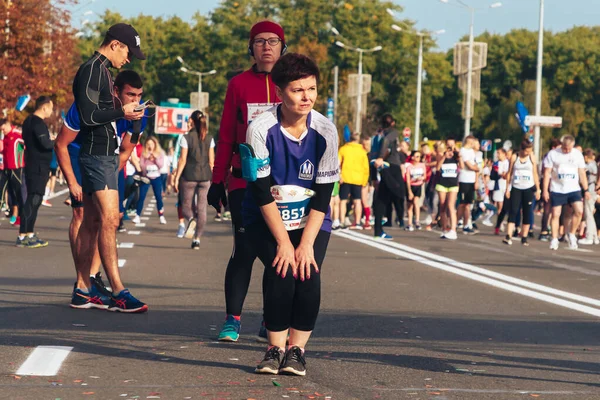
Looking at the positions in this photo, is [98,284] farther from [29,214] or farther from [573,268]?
[573,268]

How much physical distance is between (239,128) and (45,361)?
1.95 meters

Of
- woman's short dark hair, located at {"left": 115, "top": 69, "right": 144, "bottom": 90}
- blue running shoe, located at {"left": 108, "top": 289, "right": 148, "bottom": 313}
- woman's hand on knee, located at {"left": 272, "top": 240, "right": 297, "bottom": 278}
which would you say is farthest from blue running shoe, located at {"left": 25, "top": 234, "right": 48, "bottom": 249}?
woman's hand on knee, located at {"left": 272, "top": 240, "right": 297, "bottom": 278}

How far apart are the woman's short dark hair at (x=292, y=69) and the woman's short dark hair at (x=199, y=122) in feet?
33.3

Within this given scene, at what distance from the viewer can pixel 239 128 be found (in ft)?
25.6

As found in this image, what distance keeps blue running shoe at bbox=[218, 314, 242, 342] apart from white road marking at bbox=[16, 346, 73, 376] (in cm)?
90

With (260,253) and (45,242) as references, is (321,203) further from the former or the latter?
(45,242)

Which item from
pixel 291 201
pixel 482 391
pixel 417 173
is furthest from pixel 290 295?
pixel 417 173

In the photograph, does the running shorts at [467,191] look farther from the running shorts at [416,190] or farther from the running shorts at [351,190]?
the running shorts at [416,190]

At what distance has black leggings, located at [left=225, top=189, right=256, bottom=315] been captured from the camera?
25.0 feet

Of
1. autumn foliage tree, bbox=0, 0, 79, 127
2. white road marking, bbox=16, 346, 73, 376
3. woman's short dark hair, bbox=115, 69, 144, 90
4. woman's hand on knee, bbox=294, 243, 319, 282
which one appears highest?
autumn foliage tree, bbox=0, 0, 79, 127

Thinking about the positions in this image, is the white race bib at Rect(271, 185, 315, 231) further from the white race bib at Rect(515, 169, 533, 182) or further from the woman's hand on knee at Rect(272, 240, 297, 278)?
the white race bib at Rect(515, 169, 533, 182)

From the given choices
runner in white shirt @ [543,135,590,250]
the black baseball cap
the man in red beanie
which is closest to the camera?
the man in red beanie

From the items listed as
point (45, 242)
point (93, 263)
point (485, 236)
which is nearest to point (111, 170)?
point (93, 263)

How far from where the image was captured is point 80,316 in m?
8.75
